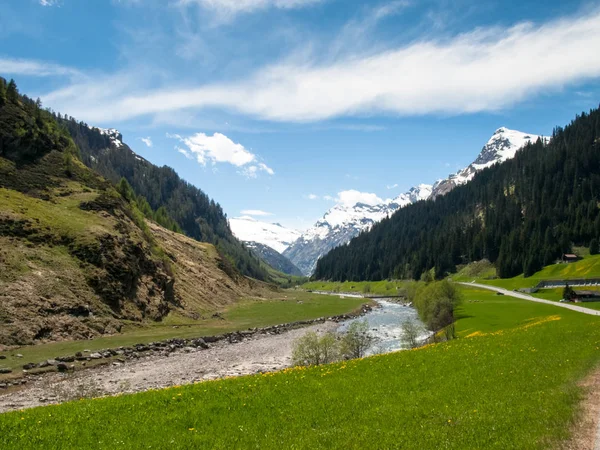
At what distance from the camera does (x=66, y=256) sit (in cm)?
6956

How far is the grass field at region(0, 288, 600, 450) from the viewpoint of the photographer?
12.3m

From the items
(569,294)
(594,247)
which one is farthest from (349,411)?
(594,247)

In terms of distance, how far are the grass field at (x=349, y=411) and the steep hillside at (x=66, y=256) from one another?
4651 centimetres

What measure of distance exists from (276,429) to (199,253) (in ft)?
472

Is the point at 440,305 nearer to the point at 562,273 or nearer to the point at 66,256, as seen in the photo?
the point at 66,256

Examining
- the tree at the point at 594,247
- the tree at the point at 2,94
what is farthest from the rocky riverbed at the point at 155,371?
the tree at the point at 594,247

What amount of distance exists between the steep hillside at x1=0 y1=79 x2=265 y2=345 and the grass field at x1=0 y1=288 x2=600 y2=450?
46509 millimetres

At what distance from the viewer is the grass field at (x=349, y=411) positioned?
12.3 m

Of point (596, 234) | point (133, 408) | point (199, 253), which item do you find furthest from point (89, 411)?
point (596, 234)

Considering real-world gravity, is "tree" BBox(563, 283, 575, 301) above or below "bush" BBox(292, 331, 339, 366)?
above

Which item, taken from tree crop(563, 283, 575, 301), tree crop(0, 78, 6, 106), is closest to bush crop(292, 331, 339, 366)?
tree crop(563, 283, 575, 301)

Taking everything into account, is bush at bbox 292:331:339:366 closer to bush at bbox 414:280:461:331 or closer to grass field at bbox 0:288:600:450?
grass field at bbox 0:288:600:450

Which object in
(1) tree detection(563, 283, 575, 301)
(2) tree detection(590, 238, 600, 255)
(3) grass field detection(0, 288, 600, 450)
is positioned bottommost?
(1) tree detection(563, 283, 575, 301)

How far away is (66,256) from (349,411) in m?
70.0
